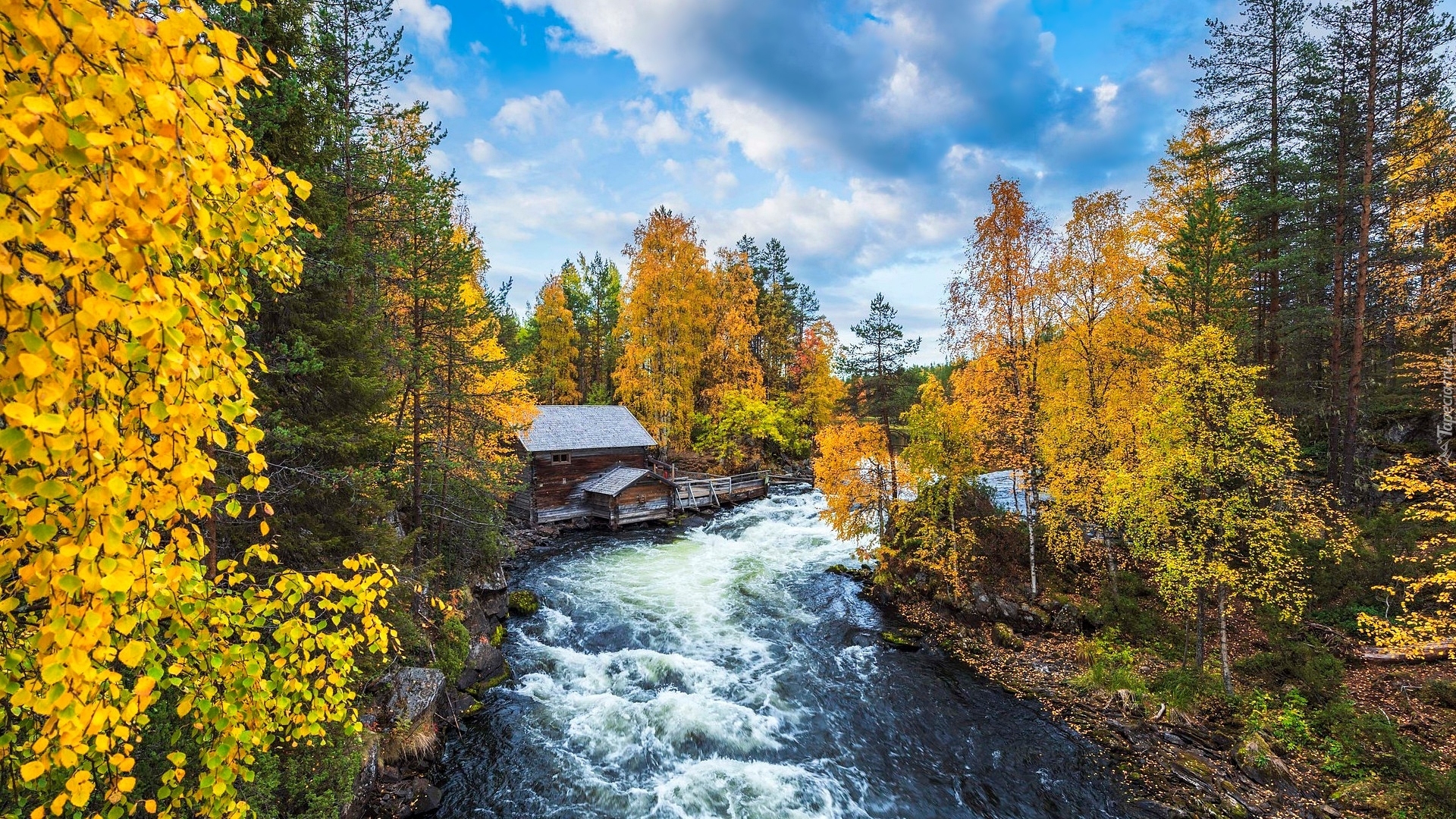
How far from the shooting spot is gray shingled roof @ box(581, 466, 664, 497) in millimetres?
26359

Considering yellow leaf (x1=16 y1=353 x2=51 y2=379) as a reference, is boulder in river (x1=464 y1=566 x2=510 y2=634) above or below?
below

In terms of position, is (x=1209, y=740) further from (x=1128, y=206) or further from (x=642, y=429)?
(x=642, y=429)

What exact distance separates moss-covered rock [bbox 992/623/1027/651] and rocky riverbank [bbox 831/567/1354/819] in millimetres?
22

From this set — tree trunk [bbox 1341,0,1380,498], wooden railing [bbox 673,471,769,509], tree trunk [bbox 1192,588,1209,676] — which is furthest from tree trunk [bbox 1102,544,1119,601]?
wooden railing [bbox 673,471,769,509]

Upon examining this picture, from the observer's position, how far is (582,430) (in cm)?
2894

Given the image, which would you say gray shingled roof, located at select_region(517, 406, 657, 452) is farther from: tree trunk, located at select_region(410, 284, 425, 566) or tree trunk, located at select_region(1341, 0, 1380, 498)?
tree trunk, located at select_region(1341, 0, 1380, 498)

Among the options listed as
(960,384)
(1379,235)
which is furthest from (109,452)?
(1379,235)

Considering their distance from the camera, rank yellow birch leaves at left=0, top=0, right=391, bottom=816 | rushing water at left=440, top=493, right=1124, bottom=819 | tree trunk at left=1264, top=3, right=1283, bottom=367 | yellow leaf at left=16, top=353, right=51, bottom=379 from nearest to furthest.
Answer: yellow leaf at left=16, top=353, right=51, bottom=379 → yellow birch leaves at left=0, top=0, right=391, bottom=816 → rushing water at left=440, top=493, right=1124, bottom=819 → tree trunk at left=1264, top=3, right=1283, bottom=367

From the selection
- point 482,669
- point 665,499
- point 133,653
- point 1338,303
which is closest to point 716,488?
point 665,499

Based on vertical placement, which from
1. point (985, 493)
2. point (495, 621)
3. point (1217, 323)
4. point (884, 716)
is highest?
point (1217, 323)

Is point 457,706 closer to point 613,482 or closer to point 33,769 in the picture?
point 33,769

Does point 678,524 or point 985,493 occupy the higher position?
point 985,493

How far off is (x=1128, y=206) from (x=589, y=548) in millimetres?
21716

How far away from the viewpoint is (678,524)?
2694 centimetres
